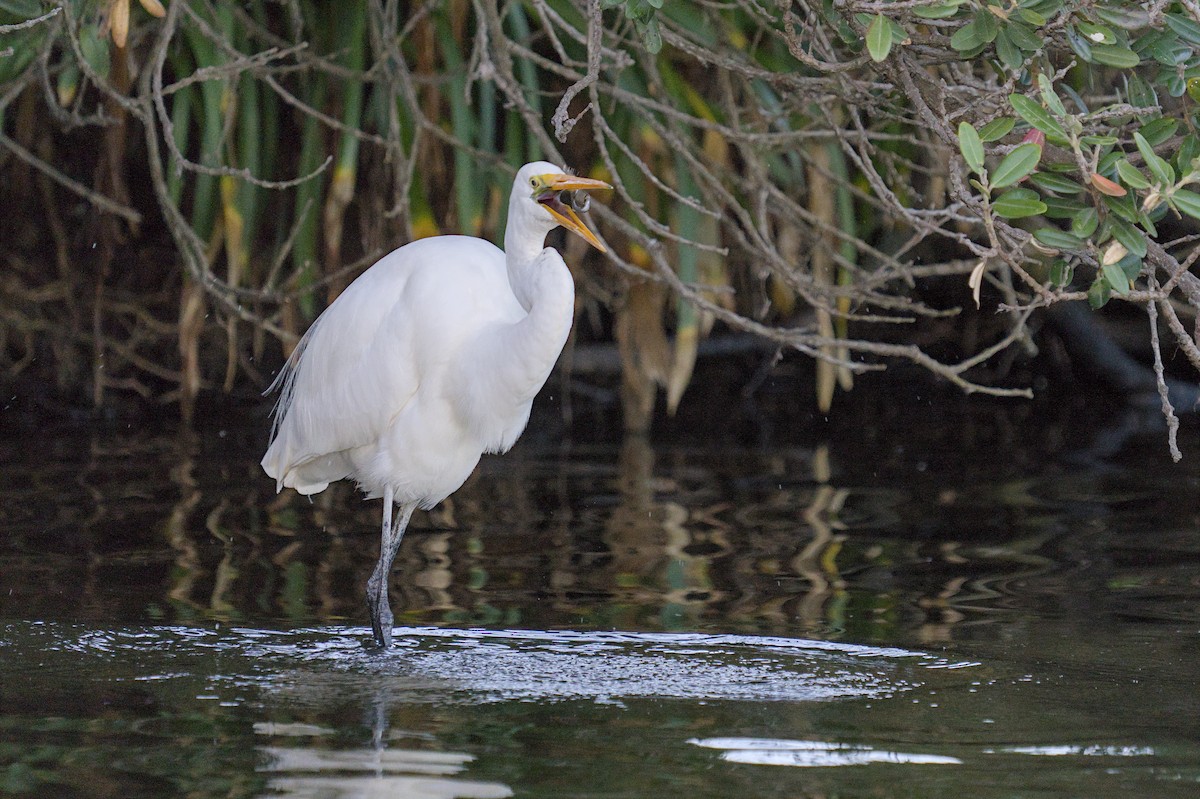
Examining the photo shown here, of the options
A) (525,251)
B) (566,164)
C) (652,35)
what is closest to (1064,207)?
(652,35)

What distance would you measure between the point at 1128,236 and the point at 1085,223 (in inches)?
3.5

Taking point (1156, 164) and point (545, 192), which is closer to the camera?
point (1156, 164)

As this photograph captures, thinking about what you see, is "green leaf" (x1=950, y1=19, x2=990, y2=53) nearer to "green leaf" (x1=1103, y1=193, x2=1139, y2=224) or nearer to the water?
"green leaf" (x1=1103, y1=193, x2=1139, y2=224)

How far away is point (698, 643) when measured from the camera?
149 inches

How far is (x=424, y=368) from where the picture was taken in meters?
4.20

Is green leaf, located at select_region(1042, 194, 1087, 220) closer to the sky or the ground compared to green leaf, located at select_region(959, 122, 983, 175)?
closer to the ground

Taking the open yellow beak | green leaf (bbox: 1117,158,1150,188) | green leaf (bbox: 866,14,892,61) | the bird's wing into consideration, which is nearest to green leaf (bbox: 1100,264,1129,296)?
green leaf (bbox: 1117,158,1150,188)

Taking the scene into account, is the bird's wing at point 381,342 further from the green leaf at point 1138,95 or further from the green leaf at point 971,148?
the green leaf at point 971,148

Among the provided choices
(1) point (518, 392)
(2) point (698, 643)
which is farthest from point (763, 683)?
(1) point (518, 392)

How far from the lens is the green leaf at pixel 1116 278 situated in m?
2.77

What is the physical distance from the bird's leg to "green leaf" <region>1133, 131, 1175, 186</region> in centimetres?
196

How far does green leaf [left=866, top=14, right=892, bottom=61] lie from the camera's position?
113 inches

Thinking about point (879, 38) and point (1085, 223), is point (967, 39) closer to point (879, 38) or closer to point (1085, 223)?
point (879, 38)

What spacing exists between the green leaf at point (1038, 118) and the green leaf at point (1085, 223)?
0.15 metres
